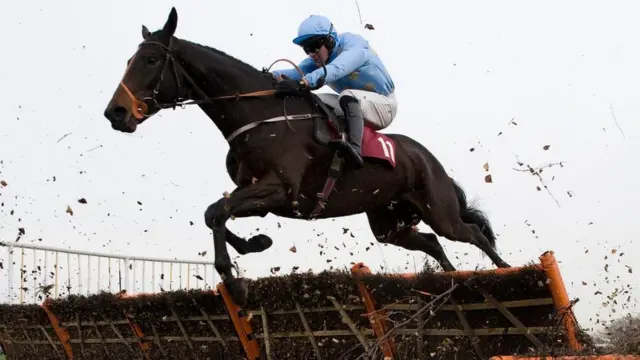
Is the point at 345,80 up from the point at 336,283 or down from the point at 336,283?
up

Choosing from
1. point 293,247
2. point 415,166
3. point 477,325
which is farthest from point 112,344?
point 477,325

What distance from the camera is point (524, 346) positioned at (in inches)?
160

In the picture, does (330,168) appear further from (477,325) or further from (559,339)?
(559,339)

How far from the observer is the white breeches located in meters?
5.62

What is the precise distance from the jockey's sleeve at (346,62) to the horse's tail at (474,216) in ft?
5.36

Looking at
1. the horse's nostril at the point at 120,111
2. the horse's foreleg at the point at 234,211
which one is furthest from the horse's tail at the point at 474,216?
the horse's nostril at the point at 120,111

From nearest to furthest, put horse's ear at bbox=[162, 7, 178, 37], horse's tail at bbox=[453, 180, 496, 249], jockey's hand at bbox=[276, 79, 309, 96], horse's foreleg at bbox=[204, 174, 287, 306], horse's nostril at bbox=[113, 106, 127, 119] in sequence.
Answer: horse's foreleg at bbox=[204, 174, 287, 306] → horse's nostril at bbox=[113, 106, 127, 119] → horse's ear at bbox=[162, 7, 178, 37] → jockey's hand at bbox=[276, 79, 309, 96] → horse's tail at bbox=[453, 180, 496, 249]

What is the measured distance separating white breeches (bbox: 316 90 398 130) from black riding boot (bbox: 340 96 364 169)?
0.07m

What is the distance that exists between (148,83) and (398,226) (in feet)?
8.29

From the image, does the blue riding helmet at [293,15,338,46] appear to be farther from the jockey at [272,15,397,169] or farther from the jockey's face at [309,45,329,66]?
the jockey's face at [309,45,329,66]

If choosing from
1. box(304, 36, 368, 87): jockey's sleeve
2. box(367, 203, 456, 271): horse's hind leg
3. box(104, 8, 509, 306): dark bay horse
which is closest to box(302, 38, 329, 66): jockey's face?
box(304, 36, 368, 87): jockey's sleeve

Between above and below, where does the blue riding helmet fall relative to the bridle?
above

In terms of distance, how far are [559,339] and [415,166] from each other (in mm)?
2424

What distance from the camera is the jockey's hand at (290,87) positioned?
5285 millimetres
